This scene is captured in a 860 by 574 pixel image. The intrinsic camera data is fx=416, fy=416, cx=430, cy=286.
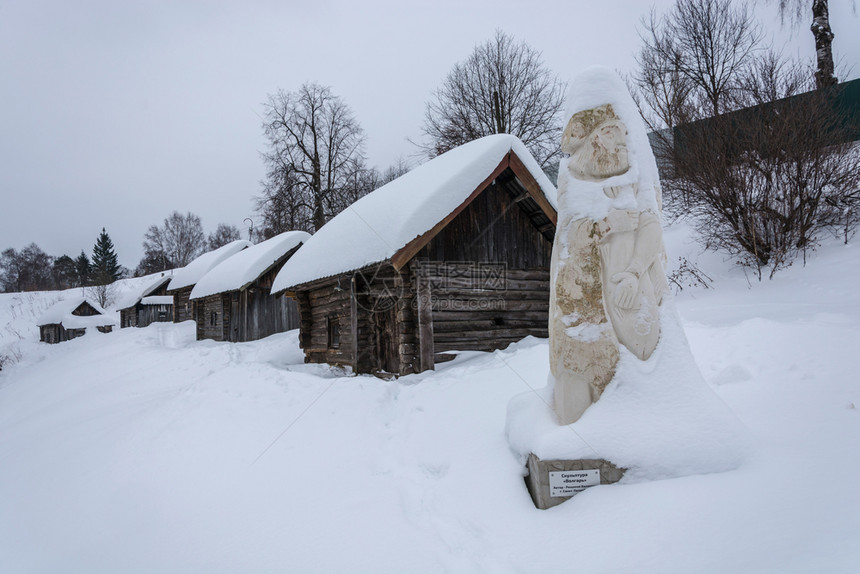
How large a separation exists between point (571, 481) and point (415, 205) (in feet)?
18.6

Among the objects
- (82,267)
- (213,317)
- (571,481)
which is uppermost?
(82,267)

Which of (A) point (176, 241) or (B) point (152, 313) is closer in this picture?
(B) point (152, 313)

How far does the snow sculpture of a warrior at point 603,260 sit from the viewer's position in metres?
3.47

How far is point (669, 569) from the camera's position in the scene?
7.72ft

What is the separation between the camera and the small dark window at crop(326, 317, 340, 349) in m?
11.1

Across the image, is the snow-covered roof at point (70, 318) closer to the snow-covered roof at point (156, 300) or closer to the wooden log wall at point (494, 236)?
the snow-covered roof at point (156, 300)

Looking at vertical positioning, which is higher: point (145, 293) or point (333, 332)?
point (145, 293)

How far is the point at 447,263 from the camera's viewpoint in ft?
28.5

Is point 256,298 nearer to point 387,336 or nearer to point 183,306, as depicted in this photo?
point 387,336

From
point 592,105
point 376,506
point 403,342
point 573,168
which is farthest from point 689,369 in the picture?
point 403,342

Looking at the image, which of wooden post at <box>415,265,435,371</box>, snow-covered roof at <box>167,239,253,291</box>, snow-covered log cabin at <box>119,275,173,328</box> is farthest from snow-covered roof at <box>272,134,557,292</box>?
snow-covered log cabin at <box>119,275,173,328</box>

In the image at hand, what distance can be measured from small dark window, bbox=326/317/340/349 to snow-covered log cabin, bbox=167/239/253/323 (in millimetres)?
15445

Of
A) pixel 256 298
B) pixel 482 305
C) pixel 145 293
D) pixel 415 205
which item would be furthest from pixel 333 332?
pixel 145 293

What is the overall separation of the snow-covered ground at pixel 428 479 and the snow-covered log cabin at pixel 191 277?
17.1m
